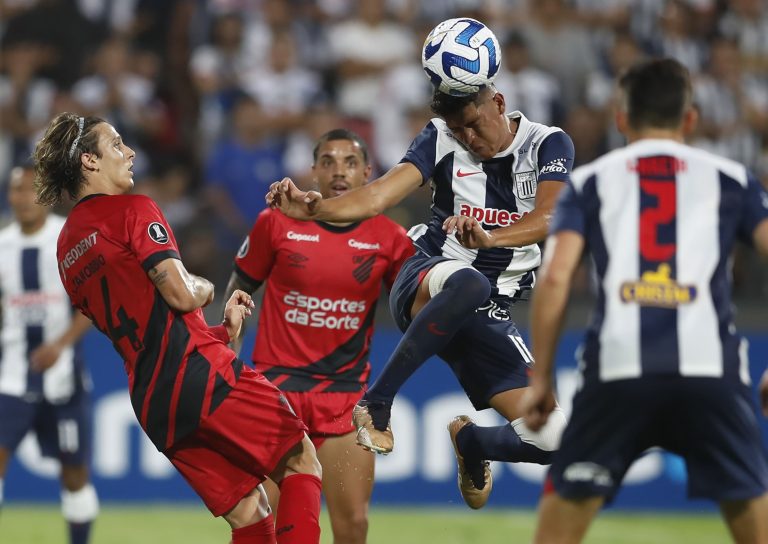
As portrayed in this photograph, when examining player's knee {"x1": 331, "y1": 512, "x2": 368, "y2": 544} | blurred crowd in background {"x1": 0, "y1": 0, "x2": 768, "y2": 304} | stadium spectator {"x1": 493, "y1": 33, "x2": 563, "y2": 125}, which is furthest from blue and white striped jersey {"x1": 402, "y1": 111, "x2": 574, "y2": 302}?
stadium spectator {"x1": 493, "y1": 33, "x2": 563, "y2": 125}

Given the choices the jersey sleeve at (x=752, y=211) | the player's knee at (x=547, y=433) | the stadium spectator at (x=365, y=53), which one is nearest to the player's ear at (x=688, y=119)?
the jersey sleeve at (x=752, y=211)

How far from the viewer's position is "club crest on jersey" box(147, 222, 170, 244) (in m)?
5.25

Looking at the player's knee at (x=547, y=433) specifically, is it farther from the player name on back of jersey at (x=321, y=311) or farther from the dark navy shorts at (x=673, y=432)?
the dark navy shorts at (x=673, y=432)

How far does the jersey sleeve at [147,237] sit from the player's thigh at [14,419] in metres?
4.02

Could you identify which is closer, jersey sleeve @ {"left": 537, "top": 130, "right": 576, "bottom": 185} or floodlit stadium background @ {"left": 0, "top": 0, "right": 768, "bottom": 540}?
jersey sleeve @ {"left": 537, "top": 130, "right": 576, "bottom": 185}

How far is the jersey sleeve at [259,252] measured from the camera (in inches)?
281

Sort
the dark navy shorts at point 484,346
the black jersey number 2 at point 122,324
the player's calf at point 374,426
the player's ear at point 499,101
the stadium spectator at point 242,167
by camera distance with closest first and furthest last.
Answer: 1. the black jersey number 2 at point 122,324
2. the player's calf at point 374,426
3. the player's ear at point 499,101
4. the dark navy shorts at point 484,346
5. the stadium spectator at point 242,167

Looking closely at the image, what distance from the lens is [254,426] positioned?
17.9 ft

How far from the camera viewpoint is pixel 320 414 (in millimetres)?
6879

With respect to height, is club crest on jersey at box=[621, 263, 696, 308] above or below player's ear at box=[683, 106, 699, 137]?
below

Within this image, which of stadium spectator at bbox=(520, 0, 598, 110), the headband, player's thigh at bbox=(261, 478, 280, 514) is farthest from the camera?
stadium spectator at bbox=(520, 0, 598, 110)

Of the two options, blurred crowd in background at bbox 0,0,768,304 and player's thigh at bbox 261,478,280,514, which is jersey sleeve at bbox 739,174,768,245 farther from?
blurred crowd in background at bbox 0,0,768,304

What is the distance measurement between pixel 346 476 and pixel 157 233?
2124 mm

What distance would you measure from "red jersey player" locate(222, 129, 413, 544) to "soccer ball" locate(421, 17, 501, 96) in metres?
1.41
